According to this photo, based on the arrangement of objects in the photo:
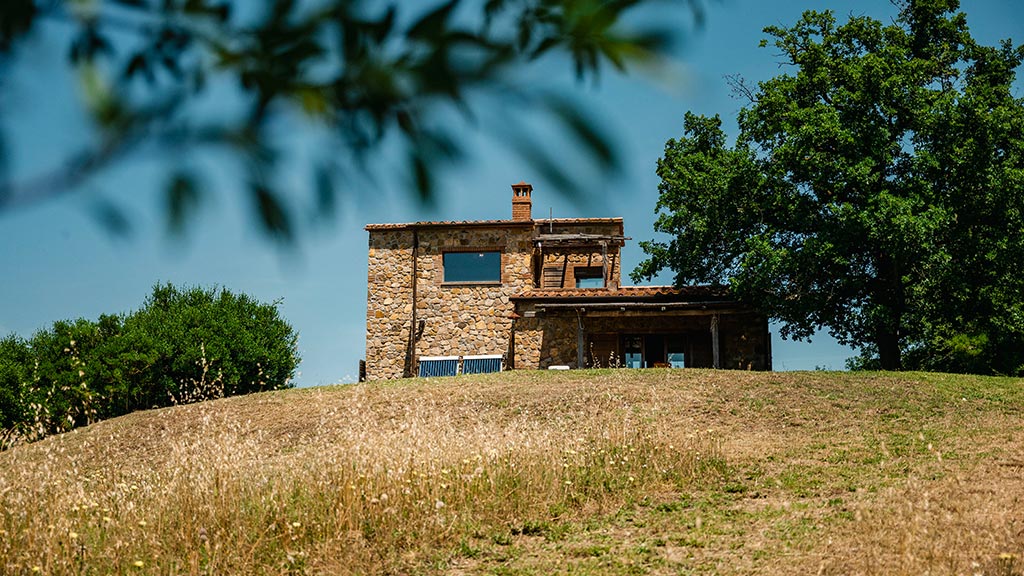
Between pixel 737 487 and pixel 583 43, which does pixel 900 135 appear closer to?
pixel 737 487

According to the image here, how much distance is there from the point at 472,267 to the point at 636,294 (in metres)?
5.14

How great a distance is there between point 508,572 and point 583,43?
5326 millimetres

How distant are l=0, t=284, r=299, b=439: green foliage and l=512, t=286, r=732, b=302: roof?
7.04 m

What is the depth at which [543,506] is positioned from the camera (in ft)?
23.1

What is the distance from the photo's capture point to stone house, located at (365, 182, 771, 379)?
22.1m

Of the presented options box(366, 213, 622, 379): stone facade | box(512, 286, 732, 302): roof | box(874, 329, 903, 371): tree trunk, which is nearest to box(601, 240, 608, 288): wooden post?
box(366, 213, 622, 379): stone facade

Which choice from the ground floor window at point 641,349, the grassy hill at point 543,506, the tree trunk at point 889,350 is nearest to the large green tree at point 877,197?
the tree trunk at point 889,350

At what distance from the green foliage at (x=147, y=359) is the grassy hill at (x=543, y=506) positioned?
996 cm

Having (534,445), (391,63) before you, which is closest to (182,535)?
(534,445)

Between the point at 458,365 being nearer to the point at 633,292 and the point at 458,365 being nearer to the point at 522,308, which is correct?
the point at 522,308

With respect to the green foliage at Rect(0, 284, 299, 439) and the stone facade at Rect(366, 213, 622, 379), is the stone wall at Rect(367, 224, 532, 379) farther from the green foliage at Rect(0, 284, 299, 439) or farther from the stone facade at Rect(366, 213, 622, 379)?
the green foliage at Rect(0, 284, 299, 439)

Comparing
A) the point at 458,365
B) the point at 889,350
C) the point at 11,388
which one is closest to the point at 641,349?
the point at 458,365

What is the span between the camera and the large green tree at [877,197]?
17859 mm

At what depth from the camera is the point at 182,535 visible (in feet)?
18.5
